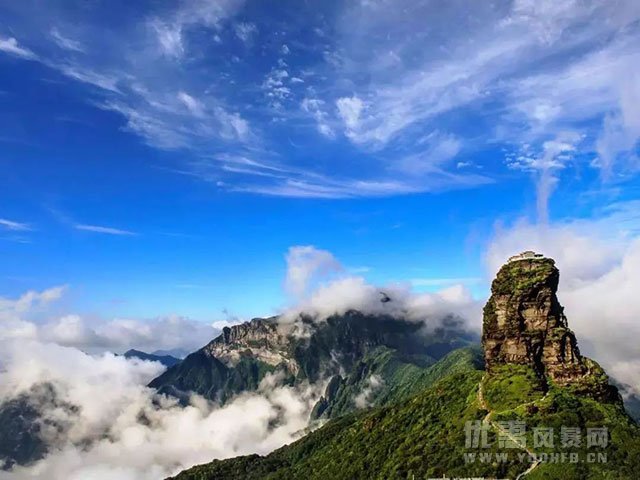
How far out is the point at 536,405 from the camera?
196875mm

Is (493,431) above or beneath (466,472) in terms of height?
above

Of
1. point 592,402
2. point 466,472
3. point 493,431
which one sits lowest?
→ point 466,472

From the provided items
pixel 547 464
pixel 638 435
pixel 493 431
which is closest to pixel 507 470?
pixel 547 464

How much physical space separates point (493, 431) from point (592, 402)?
40.1 metres

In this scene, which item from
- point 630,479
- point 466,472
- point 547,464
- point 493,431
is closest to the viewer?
point 630,479

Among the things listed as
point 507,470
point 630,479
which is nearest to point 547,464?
point 507,470

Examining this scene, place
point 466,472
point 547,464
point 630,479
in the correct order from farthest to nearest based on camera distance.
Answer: point 466,472
point 547,464
point 630,479

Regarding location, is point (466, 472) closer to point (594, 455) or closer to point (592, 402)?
point (594, 455)

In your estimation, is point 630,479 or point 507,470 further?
point 507,470

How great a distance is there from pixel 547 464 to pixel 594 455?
17.5 m

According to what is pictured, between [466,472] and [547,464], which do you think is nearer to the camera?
[547,464]

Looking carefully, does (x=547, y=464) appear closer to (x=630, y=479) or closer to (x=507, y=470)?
(x=507, y=470)

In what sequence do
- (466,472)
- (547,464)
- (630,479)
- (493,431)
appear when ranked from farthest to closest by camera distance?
→ (493,431) → (466,472) → (547,464) → (630,479)

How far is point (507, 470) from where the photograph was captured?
568ft
